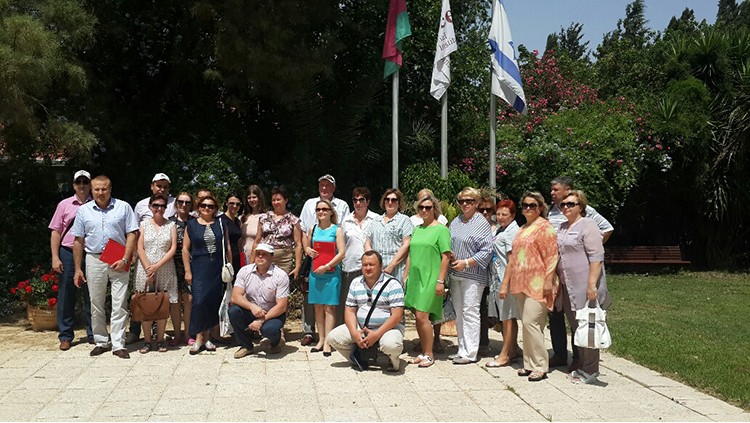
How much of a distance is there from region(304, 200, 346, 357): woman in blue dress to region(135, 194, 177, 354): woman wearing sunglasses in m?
1.37

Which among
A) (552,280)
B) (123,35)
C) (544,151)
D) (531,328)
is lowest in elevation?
(531,328)

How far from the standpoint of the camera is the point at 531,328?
6180 mm

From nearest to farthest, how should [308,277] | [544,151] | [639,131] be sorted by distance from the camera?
1. [308,277]
2. [544,151]
3. [639,131]

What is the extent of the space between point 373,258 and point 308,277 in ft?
4.39

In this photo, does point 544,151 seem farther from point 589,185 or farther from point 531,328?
point 531,328

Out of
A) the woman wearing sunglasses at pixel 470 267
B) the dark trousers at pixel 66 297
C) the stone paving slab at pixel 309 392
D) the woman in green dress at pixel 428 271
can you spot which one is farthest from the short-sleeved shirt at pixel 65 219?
the woman wearing sunglasses at pixel 470 267

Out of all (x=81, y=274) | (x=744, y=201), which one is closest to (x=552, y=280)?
(x=81, y=274)

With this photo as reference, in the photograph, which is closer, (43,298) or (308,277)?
(308,277)

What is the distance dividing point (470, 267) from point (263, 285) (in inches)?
78.5

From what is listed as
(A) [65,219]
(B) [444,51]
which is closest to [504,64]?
(B) [444,51]

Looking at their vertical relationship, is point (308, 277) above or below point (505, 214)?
below

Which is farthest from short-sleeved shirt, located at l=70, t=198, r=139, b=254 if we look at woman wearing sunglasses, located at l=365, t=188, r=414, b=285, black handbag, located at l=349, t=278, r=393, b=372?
black handbag, located at l=349, t=278, r=393, b=372

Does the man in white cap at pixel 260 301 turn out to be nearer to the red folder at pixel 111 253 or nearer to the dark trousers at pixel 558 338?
the red folder at pixel 111 253

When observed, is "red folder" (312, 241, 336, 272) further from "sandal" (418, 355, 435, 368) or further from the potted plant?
the potted plant
